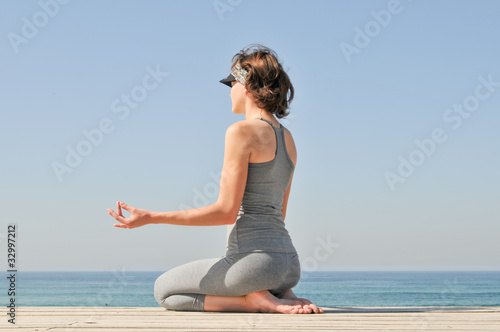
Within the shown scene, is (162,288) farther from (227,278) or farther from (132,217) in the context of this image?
(132,217)

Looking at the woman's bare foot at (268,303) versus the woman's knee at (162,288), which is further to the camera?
the woman's knee at (162,288)

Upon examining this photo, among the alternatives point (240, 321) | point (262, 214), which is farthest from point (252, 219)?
point (240, 321)

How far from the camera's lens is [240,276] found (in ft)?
10.8

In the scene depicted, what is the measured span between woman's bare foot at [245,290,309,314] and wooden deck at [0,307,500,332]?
154 mm

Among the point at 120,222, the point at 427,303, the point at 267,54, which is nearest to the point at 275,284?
the point at 120,222

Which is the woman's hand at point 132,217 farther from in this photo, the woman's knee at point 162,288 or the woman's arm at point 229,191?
the woman's knee at point 162,288

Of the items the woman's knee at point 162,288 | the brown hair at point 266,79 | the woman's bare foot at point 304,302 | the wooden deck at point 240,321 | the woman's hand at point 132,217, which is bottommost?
the wooden deck at point 240,321

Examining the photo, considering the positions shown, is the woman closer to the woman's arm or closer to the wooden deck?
the woman's arm

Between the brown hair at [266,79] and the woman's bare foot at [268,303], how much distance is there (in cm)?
120

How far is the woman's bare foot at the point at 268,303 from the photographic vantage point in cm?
325

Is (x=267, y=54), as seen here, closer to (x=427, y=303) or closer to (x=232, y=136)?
(x=232, y=136)

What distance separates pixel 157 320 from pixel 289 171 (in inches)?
49.9

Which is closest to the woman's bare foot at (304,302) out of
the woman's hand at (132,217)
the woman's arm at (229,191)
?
the woman's arm at (229,191)

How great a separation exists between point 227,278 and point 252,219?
0.39 m
